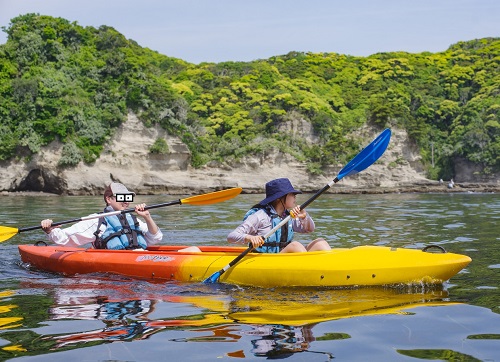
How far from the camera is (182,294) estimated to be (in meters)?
6.23

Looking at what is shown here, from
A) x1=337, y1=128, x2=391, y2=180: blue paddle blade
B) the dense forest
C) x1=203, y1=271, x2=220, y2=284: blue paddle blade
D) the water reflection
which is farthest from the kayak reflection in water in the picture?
the dense forest

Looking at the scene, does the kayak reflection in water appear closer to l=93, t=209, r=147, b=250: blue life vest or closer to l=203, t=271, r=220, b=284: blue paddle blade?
l=203, t=271, r=220, b=284: blue paddle blade

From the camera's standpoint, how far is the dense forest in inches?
1462

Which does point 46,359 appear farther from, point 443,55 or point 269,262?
point 443,55

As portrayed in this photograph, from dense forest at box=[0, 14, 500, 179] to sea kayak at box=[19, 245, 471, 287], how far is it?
97.9 ft

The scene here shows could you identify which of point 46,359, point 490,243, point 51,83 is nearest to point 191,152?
point 51,83

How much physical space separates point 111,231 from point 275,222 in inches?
85.6

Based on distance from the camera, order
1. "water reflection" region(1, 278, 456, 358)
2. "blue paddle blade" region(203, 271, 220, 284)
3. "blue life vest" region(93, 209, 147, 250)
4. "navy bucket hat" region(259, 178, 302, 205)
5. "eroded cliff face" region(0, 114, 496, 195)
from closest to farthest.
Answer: "water reflection" region(1, 278, 456, 358)
"blue paddle blade" region(203, 271, 220, 284)
"navy bucket hat" region(259, 178, 302, 205)
"blue life vest" region(93, 209, 147, 250)
"eroded cliff face" region(0, 114, 496, 195)

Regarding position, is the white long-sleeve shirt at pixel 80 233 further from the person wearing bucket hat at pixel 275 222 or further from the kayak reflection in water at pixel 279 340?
the kayak reflection in water at pixel 279 340

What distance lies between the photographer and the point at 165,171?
38.9 metres

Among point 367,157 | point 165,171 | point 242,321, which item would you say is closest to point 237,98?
point 165,171

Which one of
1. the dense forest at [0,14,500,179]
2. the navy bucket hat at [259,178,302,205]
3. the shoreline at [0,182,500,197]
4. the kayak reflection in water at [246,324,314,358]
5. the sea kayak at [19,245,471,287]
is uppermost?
the dense forest at [0,14,500,179]

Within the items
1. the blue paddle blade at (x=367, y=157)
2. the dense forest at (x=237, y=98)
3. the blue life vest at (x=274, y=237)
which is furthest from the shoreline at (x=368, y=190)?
the blue life vest at (x=274, y=237)

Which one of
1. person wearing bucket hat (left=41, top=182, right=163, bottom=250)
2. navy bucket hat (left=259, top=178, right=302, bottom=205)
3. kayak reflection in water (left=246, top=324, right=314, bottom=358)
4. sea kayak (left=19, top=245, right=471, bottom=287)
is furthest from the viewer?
person wearing bucket hat (left=41, top=182, right=163, bottom=250)
